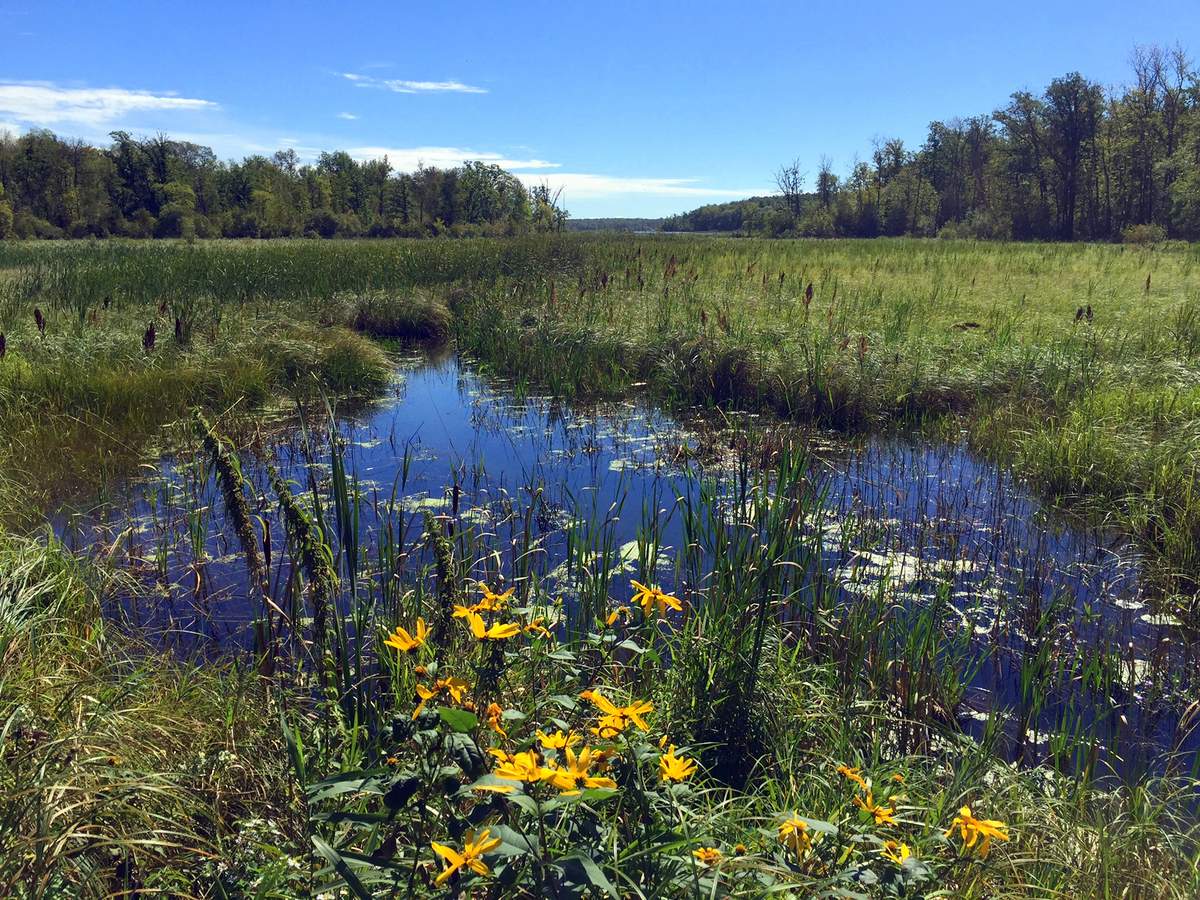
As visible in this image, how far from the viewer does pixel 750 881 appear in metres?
1.41

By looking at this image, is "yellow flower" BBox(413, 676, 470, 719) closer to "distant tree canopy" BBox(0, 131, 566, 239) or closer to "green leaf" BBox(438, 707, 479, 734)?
"green leaf" BBox(438, 707, 479, 734)

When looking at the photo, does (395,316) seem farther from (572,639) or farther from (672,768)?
(672,768)

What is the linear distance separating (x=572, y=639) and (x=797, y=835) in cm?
167

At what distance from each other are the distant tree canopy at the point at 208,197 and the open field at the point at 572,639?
27.0 meters

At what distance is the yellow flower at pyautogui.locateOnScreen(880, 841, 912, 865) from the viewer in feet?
4.17

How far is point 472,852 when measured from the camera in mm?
1016

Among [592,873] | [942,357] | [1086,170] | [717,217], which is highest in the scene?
[717,217]

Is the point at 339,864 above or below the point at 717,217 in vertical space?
below

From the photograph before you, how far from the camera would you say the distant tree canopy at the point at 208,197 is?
151 feet

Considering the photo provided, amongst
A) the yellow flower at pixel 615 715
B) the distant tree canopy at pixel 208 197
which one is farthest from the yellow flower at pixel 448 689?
the distant tree canopy at pixel 208 197

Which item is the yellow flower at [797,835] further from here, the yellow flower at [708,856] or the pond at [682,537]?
the pond at [682,537]

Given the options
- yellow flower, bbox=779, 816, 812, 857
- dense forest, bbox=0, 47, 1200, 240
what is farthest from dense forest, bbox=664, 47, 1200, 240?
yellow flower, bbox=779, 816, 812, 857

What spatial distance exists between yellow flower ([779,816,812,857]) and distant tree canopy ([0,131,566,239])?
32.6 meters

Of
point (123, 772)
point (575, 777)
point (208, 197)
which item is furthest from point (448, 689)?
point (208, 197)
